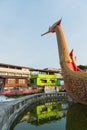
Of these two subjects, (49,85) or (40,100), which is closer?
(40,100)

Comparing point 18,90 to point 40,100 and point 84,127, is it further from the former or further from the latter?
point 84,127

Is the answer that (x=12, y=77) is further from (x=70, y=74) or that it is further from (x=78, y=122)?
(x=78, y=122)

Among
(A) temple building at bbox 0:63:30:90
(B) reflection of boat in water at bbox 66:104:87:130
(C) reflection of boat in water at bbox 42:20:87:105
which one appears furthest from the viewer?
(A) temple building at bbox 0:63:30:90

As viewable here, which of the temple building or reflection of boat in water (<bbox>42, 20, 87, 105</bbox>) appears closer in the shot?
reflection of boat in water (<bbox>42, 20, 87, 105</bbox>)

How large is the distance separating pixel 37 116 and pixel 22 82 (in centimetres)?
3017

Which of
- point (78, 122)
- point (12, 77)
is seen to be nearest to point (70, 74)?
point (78, 122)

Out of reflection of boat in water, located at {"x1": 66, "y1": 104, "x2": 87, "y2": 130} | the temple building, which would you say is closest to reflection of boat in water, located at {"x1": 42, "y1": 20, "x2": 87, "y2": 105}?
reflection of boat in water, located at {"x1": 66, "y1": 104, "x2": 87, "y2": 130}

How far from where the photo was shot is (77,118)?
1828cm

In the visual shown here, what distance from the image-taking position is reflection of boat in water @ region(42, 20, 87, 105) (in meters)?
20.8

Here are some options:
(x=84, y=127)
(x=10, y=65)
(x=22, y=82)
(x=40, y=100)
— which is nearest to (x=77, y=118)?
(x=84, y=127)

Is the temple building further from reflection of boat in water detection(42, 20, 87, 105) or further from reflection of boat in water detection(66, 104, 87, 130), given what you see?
reflection of boat in water detection(66, 104, 87, 130)

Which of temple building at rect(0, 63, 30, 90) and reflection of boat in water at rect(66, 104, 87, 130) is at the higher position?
temple building at rect(0, 63, 30, 90)

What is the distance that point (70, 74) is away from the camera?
22578 mm

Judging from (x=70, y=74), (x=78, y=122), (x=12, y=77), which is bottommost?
(x=78, y=122)
